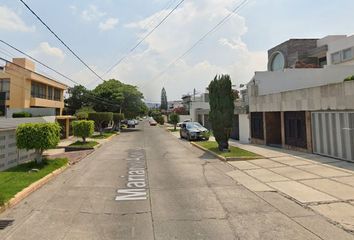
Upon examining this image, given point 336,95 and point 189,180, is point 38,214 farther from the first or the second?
Answer: point 336,95

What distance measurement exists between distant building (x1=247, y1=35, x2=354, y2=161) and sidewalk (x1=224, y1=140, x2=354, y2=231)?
132cm

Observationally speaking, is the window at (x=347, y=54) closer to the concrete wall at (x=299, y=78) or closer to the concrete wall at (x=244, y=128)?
the concrete wall at (x=299, y=78)

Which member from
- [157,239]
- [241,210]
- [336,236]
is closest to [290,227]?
[336,236]

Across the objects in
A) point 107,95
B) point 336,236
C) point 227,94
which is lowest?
point 336,236

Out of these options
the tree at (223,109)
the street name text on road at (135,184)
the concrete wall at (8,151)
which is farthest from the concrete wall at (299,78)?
the concrete wall at (8,151)

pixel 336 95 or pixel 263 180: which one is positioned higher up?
pixel 336 95

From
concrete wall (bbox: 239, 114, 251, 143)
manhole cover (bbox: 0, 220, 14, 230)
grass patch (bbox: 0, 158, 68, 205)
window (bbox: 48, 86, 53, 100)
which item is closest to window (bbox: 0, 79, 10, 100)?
window (bbox: 48, 86, 53, 100)

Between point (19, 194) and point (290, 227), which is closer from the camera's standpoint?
Result: point (290, 227)

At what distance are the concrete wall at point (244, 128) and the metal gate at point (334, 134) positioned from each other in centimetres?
965

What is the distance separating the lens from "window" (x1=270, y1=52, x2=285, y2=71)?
41.4 m

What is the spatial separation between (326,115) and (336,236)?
11185 millimetres

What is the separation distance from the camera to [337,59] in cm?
3072

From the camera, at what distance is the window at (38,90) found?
3956 centimetres

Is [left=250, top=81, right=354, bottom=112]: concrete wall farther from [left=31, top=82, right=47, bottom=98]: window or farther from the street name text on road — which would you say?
[left=31, top=82, right=47, bottom=98]: window
